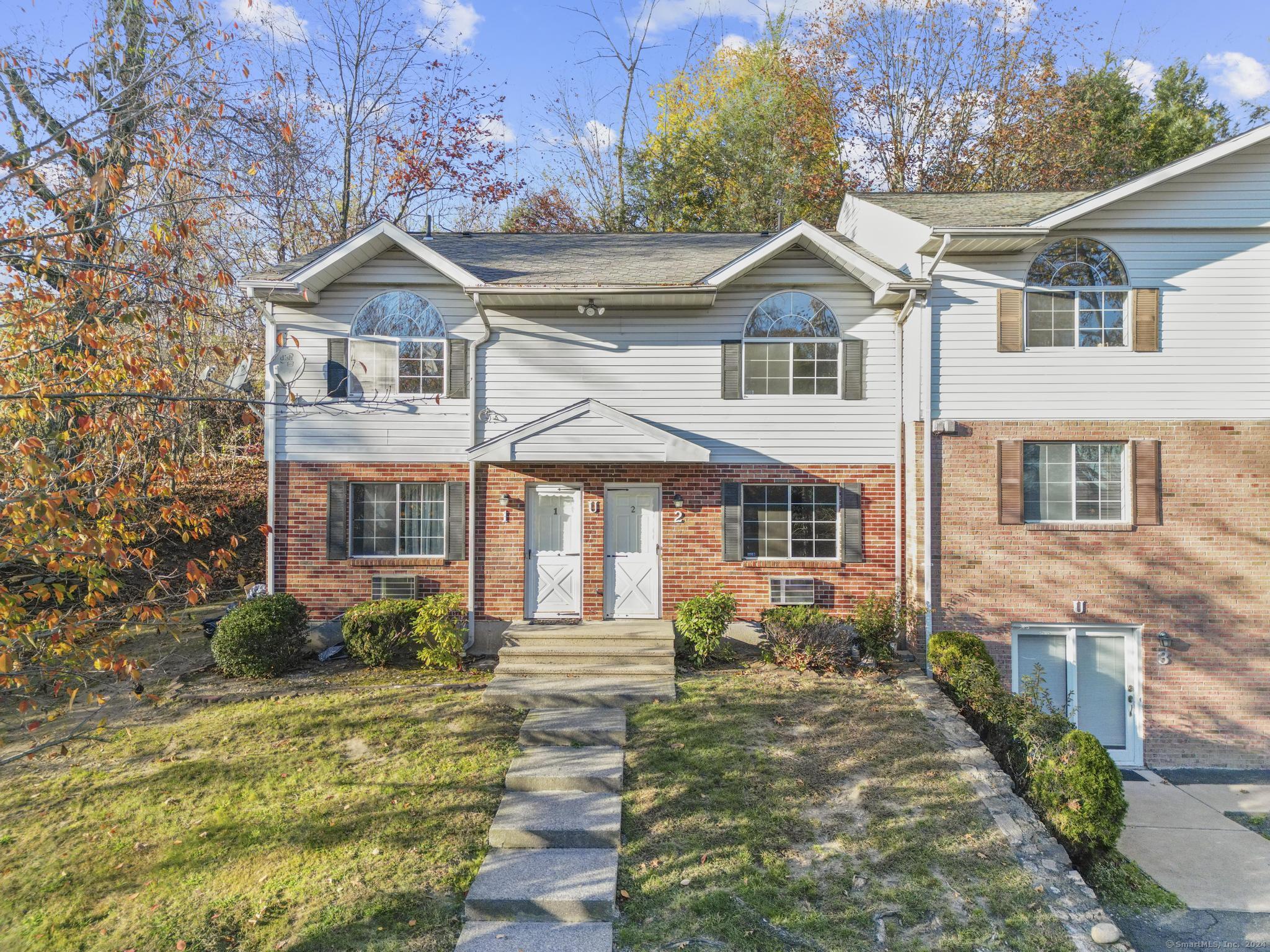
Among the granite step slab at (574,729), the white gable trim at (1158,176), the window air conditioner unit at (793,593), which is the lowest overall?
the granite step slab at (574,729)

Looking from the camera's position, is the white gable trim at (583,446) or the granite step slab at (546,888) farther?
the white gable trim at (583,446)

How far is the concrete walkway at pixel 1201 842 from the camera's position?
643cm

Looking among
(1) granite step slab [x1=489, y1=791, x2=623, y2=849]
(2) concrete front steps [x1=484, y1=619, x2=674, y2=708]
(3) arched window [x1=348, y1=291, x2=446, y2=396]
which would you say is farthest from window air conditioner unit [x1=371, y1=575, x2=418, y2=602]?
(1) granite step slab [x1=489, y1=791, x2=623, y2=849]

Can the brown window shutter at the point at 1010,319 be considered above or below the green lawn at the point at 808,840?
above

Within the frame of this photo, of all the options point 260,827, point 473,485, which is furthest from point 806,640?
point 260,827

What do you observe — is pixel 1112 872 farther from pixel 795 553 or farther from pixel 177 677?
pixel 177 677

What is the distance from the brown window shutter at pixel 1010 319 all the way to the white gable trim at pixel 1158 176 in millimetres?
963

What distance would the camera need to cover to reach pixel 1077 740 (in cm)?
665

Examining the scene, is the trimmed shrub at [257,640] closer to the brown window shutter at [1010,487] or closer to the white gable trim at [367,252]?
the white gable trim at [367,252]

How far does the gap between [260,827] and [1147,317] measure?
40.1ft

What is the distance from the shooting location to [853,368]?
34.1ft

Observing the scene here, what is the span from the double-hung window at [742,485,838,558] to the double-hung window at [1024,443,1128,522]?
2.70m

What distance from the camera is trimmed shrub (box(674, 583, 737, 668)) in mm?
9383

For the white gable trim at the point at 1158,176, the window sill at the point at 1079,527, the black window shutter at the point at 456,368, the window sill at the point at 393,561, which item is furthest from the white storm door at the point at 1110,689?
the black window shutter at the point at 456,368
